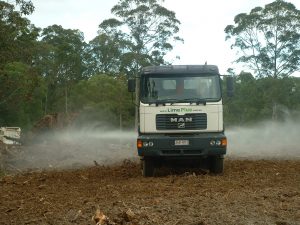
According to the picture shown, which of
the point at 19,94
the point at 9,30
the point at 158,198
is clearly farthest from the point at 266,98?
the point at 158,198

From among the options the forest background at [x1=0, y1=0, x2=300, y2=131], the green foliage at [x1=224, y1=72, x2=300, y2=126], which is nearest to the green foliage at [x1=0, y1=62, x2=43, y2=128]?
the forest background at [x1=0, y1=0, x2=300, y2=131]

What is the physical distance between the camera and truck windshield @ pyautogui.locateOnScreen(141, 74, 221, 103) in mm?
13742

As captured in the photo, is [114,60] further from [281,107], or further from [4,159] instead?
[4,159]

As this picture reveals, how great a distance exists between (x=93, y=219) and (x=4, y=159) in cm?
1503

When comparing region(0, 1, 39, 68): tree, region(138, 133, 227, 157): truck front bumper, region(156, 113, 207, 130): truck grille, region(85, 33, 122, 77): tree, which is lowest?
region(138, 133, 227, 157): truck front bumper

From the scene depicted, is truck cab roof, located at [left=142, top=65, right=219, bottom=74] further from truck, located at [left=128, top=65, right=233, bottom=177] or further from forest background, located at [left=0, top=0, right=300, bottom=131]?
forest background, located at [left=0, top=0, right=300, bottom=131]

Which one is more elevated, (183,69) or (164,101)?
(183,69)

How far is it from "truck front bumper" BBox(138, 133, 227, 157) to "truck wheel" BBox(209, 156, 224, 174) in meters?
0.83

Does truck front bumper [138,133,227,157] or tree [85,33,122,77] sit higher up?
tree [85,33,122,77]

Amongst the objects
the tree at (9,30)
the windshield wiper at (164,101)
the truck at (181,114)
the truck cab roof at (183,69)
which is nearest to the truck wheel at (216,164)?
the truck at (181,114)

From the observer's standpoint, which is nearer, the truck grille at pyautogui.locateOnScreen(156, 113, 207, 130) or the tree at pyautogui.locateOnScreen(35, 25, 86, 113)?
the truck grille at pyautogui.locateOnScreen(156, 113, 207, 130)

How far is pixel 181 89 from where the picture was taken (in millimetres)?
13844

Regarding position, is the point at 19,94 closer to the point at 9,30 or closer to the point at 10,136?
the point at 10,136

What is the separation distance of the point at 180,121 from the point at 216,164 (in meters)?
1.74
